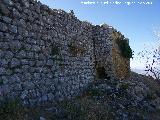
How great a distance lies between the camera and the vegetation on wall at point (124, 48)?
17844 mm

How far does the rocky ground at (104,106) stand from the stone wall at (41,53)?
0.51 m

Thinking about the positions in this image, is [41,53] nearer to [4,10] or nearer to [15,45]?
[15,45]

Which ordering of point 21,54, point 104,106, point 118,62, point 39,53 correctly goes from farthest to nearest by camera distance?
point 118,62, point 104,106, point 39,53, point 21,54

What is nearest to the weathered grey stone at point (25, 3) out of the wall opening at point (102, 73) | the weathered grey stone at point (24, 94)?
the weathered grey stone at point (24, 94)

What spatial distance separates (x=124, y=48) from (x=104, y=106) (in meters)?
7.69

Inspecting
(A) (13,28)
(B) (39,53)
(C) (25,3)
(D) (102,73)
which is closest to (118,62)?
(D) (102,73)

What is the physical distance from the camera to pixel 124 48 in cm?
1831

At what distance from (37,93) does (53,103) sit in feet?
2.73

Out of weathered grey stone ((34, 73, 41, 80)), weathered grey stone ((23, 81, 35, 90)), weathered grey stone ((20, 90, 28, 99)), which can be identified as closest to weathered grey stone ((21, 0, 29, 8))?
weathered grey stone ((34, 73, 41, 80))

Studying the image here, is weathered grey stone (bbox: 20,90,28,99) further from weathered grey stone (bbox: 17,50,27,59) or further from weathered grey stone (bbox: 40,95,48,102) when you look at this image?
weathered grey stone (bbox: 17,50,27,59)

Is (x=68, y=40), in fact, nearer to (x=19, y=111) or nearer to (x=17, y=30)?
(x=17, y=30)

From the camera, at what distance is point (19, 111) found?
816 centimetres

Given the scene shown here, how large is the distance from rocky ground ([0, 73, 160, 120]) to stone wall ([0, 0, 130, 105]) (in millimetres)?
514

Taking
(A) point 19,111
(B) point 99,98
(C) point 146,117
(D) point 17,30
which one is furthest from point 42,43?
(C) point 146,117
